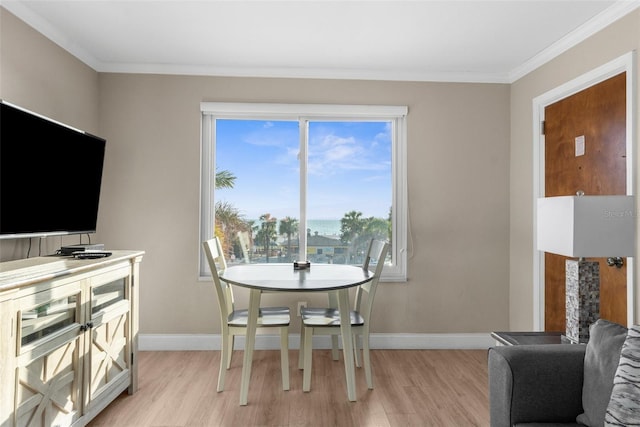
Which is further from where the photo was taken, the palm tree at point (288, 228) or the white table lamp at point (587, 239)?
the palm tree at point (288, 228)

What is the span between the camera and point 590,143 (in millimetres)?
2561

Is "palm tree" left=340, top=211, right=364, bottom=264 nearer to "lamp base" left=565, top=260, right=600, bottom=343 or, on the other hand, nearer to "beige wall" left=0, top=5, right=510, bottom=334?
"beige wall" left=0, top=5, right=510, bottom=334

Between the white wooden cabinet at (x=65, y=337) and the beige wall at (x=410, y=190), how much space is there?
33.2 inches

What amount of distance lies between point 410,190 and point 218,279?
75.8 inches

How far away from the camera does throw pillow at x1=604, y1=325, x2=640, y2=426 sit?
1309mm

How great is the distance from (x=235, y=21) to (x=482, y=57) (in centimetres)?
202

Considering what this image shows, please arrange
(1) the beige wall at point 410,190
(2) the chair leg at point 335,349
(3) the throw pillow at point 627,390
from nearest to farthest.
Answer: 1. (3) the throw pillow at point 627,390
2. (2) the chair leg at point 335,349
3. (1) the beige wall at point 410,190

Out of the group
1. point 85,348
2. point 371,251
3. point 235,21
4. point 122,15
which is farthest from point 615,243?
point 122,15

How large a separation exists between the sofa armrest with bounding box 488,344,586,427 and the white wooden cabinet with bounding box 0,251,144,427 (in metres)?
2.03

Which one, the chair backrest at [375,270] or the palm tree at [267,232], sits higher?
the palm tree at [267,232]

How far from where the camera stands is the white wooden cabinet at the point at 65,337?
158 centimetres

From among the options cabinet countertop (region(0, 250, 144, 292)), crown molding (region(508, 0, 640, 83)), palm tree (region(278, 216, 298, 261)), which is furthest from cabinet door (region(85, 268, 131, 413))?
crown molding (region(508, 0, 640, 83))

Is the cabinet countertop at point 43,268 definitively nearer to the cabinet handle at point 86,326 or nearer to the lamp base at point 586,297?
the cabinet handle at point 86,326

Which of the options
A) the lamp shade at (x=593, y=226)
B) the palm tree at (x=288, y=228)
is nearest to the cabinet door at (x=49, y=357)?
the palm tree at (x=288, y=228)
